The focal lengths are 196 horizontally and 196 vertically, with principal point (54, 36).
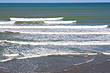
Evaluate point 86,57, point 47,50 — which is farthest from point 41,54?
point 86,57

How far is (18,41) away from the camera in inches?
475

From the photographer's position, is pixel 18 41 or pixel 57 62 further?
pixel 18 41

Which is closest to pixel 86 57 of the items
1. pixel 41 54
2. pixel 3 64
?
pixel 41 54

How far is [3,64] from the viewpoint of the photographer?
7926 millimetres

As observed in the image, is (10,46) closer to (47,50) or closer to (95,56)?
(47,50)

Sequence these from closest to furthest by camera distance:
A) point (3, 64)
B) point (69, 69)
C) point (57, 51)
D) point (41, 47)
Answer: point (69, 69) → point (3, 64) → point (57, 51) → point (41, 47)

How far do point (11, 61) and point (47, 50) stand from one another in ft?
7.42

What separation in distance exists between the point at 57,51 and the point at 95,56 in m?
1.93

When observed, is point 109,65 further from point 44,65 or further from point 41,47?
point 41,47

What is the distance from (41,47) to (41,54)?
1.44 metres

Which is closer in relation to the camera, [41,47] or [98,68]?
[98,68]

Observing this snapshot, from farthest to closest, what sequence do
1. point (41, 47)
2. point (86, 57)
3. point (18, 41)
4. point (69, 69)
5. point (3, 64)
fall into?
point (18, 41) < point (41, 47) < point (86, 57) < point (3, 64) < point (69, 69)

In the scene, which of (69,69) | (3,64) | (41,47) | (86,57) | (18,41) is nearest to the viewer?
(69,69)

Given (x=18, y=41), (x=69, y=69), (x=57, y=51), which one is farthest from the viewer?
(x=18, y=41)
